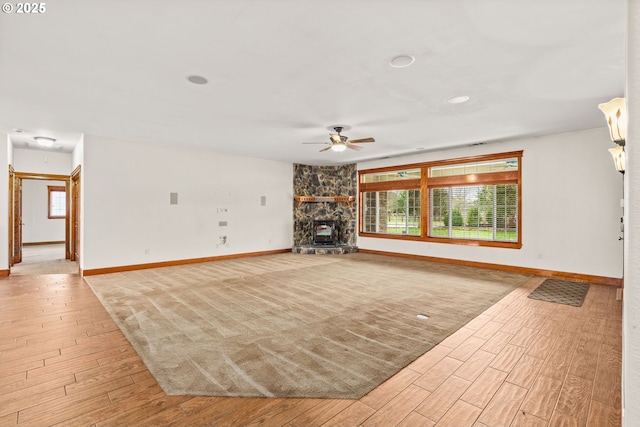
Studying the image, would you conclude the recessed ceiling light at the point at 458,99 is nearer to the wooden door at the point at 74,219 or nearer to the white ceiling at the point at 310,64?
the white ceiling at the point at 310,64

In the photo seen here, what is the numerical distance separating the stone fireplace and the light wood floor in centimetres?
651

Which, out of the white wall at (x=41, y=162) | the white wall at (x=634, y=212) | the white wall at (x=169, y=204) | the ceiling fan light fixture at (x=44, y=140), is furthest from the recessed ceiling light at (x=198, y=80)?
the white wall at (x=41, y=162)

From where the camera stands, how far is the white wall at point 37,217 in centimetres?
1041

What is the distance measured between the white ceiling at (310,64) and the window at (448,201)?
1620mm

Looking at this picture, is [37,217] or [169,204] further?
[37,217]

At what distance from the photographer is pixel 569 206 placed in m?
6.00

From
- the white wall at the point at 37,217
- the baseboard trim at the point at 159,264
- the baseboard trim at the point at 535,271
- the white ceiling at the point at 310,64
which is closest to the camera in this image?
the white ceiling at the point at 310,64

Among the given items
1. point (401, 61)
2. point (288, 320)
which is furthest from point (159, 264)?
point (401, 61)

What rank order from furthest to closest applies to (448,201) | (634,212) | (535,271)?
1. (448,201)
2. (535,271)
3. (634,212)

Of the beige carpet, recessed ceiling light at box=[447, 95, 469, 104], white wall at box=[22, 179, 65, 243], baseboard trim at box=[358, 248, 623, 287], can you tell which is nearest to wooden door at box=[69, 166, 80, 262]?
the beige carpet

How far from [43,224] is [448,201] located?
43.1ft

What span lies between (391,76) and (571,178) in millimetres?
4786

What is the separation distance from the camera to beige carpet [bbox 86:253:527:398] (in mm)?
2537

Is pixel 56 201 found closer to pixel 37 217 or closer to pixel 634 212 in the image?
pixel 37 217
